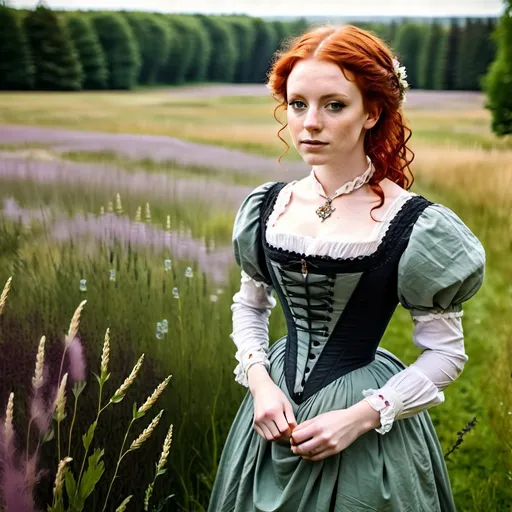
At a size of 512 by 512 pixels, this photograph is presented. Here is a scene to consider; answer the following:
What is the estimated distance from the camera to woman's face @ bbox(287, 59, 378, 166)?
3.57ft

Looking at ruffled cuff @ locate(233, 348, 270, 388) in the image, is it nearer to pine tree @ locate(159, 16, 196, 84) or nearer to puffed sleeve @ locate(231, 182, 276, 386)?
puffed sleeve @ locate(231, 182, 276, 386)

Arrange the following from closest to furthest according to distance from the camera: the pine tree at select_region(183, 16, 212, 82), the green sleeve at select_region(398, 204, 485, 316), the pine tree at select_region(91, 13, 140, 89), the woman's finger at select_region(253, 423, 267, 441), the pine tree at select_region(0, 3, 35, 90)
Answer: the green sleeve at select_region(398, 204, 485, 316) → the woman's finger at select_region(253, 423, 267, 441) → the pine tree at select_region(0, 3, 35, 90) → the pine tree at select_region(91, 13, 140, 89) → the pine tree at select_region(183, 16, 212, 82)

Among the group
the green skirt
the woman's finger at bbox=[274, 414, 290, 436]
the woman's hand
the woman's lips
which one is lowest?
the green skirt

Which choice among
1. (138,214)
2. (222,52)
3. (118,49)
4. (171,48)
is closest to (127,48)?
(118,49)

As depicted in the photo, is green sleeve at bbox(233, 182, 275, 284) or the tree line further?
the tree line

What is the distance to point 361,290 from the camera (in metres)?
1.14

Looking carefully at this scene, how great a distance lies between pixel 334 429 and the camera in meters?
1.09

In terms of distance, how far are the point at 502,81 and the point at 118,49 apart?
1190mm

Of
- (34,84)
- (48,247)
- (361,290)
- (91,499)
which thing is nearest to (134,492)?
(91,499)

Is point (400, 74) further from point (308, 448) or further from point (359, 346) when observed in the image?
point (308, 448)

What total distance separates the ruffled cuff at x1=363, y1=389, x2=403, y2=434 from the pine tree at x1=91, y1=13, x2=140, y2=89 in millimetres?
1299

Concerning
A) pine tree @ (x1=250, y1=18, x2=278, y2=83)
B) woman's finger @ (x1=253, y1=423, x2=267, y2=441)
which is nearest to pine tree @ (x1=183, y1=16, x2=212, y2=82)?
pine tree @ (x1=250, y1=18, x2=278, y2=83)

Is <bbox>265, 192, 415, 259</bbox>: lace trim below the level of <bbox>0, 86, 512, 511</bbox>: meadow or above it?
above

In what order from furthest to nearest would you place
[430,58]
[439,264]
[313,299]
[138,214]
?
1. [430,58]
2. [138,214]
3. [313,299]
4. [439,264]
